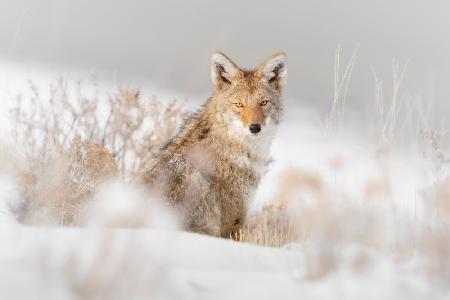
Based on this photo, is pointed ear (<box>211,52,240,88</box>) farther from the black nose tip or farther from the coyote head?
the black nose tip

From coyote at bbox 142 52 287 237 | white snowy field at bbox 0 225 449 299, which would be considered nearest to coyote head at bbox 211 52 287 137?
coyote at bbox 142 52 287 237

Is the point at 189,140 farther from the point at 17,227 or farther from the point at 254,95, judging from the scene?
the point at 17,227

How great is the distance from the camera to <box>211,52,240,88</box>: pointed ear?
25.8 feet

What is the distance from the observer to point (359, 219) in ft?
17.4

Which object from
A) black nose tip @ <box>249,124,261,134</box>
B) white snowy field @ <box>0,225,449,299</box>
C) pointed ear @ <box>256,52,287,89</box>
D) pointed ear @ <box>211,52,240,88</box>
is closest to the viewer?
white snowy field @ <box>0,225,449,299</box>

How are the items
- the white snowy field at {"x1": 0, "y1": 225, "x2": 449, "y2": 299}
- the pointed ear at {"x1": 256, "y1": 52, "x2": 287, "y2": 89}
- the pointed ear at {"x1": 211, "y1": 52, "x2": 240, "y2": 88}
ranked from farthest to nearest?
the pointed ear at {"x1": 256, "y1": 52, "x2": 287, "y2": 89} → the pointed ear at {"x1": 211, "y1": 52, "x2": 240, "y2": 88} → the white snowy field at {"x1": 0, "y1": 225, "x2": 449, "y2": 299}

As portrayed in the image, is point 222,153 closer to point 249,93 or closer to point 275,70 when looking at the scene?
point 249,93

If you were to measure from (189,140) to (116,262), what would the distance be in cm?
400

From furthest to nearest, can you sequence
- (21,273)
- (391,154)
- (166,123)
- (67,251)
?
(166,123), (391,154), (67,251), (21,273)

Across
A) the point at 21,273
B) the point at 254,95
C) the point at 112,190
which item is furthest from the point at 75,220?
the point at 21,273

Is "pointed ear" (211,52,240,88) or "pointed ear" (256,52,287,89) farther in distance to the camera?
"pointed ear" (256,52,287,89)

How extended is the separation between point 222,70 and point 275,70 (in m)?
0.74

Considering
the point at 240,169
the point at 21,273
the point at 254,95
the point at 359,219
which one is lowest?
the point at 21,273

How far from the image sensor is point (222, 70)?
7.96 metres
